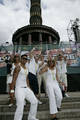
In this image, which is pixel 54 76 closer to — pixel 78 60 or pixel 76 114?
pixel 76 114

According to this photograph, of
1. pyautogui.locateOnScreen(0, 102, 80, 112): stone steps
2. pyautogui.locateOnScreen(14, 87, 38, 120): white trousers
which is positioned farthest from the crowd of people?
pyautogui.locateOnScreen(0, 102, 80, 112): stone steps

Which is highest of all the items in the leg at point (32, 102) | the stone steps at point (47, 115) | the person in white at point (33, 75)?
the person in white at point (33, 75)

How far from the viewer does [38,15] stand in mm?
51375

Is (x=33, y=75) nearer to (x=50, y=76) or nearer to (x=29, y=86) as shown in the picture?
(x=50, y=76)

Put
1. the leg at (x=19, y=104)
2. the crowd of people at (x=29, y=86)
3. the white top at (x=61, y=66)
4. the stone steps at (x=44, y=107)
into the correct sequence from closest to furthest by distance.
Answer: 1. the leg at (x=19, y=104)
2. the crowd of people at (x=29, y=86)
3. the stone steps at (x=44, y=107)
4. the white top at (x=61, y=66)

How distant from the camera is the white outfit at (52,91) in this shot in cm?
429

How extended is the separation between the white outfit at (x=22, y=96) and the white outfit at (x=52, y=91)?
24.6 inches

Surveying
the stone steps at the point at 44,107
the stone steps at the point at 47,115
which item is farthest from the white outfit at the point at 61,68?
the stone steps at the point at 47,115

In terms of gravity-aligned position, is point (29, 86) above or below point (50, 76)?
below

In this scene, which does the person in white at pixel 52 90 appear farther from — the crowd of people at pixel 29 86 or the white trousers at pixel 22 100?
the white trousers at pixel 22 100

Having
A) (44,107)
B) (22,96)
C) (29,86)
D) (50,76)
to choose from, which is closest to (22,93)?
(22,96)

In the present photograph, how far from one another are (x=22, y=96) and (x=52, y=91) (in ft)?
3.36

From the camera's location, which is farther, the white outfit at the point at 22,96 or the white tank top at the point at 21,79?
the white tank top at the point at 21,79

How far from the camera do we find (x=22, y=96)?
3746 millimetres
